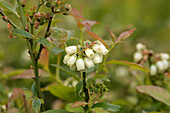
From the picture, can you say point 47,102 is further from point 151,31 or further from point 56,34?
point 151,31

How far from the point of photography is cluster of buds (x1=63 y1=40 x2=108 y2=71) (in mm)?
862

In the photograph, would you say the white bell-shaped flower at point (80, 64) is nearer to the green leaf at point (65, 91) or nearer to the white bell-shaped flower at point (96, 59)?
the white bell-shaped flower at point (96, 59)

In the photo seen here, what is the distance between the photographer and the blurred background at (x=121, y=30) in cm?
212

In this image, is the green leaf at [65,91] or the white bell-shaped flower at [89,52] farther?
the green leaf at [65,91]

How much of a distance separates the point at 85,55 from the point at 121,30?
1203 mm

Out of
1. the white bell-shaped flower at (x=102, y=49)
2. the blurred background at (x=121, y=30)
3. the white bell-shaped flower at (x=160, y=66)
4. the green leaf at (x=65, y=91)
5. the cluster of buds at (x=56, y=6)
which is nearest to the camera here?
the cluster of buds at (x=56, y=6)

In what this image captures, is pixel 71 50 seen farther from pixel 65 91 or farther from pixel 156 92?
pixel 156 92

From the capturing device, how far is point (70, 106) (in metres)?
0.81

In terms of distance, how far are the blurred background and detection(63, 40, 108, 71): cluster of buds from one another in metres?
0.58

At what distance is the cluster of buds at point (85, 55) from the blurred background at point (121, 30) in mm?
575

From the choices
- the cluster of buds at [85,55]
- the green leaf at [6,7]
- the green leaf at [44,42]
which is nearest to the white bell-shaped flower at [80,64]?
the cluster of buds at [85,55]

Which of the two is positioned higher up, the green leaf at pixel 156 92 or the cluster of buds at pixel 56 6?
the cluster of buds at pixel 56 6

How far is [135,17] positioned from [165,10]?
1.97ft

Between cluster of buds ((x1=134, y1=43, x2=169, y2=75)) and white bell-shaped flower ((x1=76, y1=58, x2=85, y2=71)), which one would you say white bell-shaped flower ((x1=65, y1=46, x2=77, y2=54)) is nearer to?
white bell-shaped flower ((x1=76, y1=58, x2=85, y2=71))
